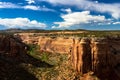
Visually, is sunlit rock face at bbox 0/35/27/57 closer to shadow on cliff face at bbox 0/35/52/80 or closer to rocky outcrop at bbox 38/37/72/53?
Result: shadow on cliff face at bbox 0/35/52/80

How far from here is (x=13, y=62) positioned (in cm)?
8988

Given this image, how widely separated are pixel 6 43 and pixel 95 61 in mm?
29223

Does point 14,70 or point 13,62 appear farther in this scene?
point 13,62

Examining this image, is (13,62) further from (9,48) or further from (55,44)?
(55,44)

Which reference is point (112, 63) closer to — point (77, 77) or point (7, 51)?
point (77, 77)

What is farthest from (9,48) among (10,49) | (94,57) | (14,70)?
(94,57)

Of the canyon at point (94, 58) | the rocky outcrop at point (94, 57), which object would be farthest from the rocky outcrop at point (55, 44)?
the rocky outcrop at point (94, 57)

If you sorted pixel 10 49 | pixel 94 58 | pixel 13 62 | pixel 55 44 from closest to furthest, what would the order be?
Answer: pixel 94 58 → pixel 13 62 → pixel 10 49 → pixel 55 44

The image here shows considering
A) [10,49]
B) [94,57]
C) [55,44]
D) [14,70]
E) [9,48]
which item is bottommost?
[14,70]

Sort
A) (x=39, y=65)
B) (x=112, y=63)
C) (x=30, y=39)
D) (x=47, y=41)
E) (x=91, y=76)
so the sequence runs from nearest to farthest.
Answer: (x=91, y=76), (x=112, y=63), (x=39, y=65), (x=47, y=41), (x=30, y=39)

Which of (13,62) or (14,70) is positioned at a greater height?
(13,62)

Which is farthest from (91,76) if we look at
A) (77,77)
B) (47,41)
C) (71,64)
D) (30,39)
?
(30,39)

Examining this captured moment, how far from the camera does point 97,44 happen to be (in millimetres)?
80250

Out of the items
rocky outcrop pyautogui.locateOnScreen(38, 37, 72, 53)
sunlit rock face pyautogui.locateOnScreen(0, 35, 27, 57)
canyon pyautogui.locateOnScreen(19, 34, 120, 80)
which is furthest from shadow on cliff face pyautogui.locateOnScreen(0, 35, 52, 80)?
rocky outcrop pyautogui.locateOnScreen(38, 37, 72, 53)
